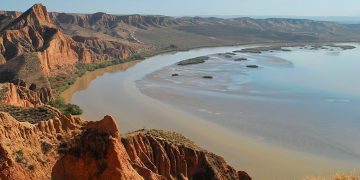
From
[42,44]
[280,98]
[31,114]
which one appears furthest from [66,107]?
[42,44]

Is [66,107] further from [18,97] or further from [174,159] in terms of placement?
[174,159]

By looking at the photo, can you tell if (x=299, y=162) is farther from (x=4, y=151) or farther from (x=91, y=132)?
(x=4, y=151)

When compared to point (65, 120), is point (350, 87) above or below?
below

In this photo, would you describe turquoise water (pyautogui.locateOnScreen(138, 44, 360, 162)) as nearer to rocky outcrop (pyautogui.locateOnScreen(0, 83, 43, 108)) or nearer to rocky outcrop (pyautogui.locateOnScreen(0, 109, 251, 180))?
rocky outcrop (pyautogui.locateOnScreen(0, 83, 43, 108))

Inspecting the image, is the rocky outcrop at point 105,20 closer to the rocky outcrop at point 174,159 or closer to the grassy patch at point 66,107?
the grassy patch at point 66,107

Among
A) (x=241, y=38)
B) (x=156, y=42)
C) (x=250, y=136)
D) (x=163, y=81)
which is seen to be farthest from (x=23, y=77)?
(x=241, y=38)

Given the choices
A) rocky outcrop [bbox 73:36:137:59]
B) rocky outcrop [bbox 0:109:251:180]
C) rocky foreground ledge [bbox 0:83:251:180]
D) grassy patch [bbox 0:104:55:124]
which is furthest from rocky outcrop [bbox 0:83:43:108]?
rocky outcrop [bbox 73:36:137:59]
